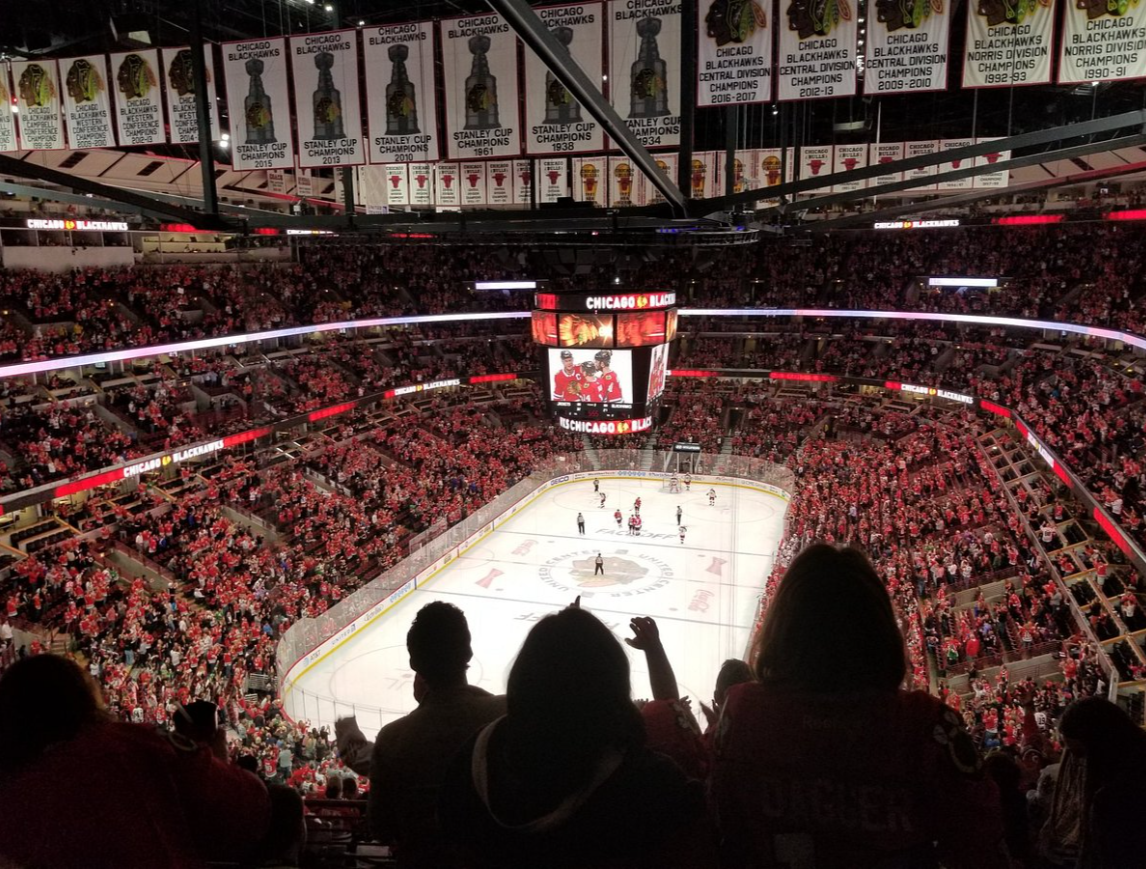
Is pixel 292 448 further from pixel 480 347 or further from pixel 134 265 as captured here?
pixel 480 347

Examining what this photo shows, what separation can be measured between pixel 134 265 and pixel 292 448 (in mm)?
8318

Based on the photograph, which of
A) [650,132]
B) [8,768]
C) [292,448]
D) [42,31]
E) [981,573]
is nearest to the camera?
[8,768]

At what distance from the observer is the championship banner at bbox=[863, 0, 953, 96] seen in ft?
22.6

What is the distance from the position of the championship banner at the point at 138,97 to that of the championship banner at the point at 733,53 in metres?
6.22

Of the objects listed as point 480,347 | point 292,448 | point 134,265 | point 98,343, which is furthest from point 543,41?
point 480,347

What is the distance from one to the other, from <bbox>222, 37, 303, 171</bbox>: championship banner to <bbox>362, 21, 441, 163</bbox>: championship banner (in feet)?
3.38

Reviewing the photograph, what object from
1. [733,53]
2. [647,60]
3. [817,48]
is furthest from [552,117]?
[817,48]

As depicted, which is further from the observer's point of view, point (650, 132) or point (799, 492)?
point (799, 492)

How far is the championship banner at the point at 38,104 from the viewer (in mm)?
9641

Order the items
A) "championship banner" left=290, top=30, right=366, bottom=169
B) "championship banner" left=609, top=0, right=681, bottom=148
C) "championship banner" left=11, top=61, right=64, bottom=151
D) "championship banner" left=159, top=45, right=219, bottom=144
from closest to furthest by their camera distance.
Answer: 1. "championship banner" left=609, top=0, right=681, bottom=148
2. "championship banner" left=290, top=30, right=366, bottom=169
3. "championship banner" left=159, top=45, right=219, bottom=144
4. "championship banner" left=11, top=61, right=64, bottom=151

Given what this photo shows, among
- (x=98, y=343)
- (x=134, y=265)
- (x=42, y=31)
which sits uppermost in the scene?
(x=42, y=31)

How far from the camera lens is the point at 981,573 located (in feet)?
55.8

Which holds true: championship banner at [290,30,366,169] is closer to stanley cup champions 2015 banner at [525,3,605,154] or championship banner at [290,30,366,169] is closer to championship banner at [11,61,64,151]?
stanley cup champions 2015 banner at [525,3,605,154]

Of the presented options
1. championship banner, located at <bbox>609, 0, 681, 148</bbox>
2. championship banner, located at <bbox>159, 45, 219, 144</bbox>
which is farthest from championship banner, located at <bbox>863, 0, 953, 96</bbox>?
championship banner, located at <bbox>159, 45, 219, 144</bbox>
